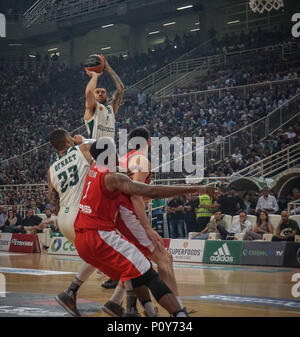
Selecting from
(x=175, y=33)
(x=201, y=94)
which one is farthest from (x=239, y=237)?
(x=175, y=33)

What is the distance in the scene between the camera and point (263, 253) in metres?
14.4

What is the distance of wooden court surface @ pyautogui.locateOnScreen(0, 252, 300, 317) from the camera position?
6.96m

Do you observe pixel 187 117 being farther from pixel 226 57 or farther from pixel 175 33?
pixel 175 33

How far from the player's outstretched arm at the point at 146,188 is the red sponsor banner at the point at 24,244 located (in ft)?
46.2

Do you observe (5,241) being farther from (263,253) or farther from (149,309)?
(149,309)

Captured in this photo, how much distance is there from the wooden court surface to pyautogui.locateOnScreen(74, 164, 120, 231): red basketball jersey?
1.33 metres

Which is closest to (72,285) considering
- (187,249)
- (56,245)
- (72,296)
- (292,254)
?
(72,296)

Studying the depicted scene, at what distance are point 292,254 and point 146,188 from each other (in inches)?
370

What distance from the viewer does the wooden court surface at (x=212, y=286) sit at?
22.8ft

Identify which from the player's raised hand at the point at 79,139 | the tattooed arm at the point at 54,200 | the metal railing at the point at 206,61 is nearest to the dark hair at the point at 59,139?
the player's raised hand at the point at 79,139
